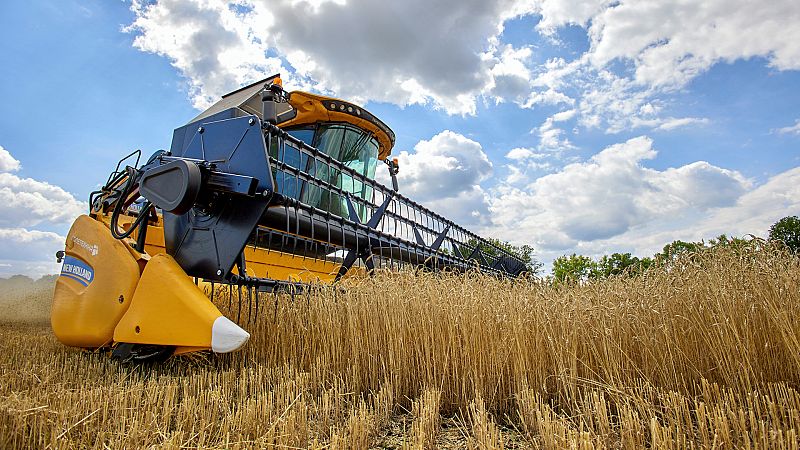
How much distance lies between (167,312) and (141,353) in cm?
44

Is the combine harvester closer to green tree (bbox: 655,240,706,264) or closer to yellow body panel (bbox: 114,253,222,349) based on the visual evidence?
yellow body panel (bbox: 114,253,222,349)

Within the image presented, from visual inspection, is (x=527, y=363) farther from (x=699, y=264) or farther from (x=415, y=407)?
(x=699, y=264)

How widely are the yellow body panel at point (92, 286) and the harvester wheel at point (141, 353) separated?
0.57 ft

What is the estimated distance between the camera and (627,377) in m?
2.20

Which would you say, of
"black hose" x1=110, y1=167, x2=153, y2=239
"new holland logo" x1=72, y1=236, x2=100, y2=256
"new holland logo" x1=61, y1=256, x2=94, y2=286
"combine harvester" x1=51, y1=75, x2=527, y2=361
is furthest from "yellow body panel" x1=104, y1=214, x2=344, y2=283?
"black hose" x1=110, y1=167, x2=153, y2=239

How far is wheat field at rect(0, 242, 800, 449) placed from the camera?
160cm

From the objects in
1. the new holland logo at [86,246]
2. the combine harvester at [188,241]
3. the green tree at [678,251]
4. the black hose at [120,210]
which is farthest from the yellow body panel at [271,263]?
the green tree at [678,251]

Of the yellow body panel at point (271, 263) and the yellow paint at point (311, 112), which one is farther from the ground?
the yellow paint at point (311, 112)

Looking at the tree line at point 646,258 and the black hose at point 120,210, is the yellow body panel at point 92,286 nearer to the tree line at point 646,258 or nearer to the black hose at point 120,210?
the black hose at point 120,210

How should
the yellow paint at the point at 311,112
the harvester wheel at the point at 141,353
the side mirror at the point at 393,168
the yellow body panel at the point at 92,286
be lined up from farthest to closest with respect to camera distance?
1. the side mirror at the point at 393,168
2. the yellow paint at the point at 311,112
3. the yellow body panel at the point at 92,286
4. the harvester wheel at the point at 141,353

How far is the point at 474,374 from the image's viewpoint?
2.31 meters

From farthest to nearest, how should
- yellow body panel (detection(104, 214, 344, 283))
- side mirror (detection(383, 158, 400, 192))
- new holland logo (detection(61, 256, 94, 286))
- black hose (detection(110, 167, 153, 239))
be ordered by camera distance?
side mirror (detection(383, 158, 400, 192))
yellow body panel (detection(104, 214, 344, 283))
new holland logo (detection(61, 256, 94, 286))
black hose (detection(110, 167, 153, 239))

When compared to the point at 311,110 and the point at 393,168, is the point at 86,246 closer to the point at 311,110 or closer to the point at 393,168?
the point at 311,110

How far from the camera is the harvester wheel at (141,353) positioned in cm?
256
